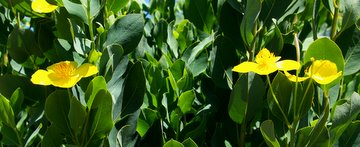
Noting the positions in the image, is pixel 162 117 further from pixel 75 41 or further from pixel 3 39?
pixel 3 39

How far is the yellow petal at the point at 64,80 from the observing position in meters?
1.06

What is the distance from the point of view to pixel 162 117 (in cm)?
Result: 149

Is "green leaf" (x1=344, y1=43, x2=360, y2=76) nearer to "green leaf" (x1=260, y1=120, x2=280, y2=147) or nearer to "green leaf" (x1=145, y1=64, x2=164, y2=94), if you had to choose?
"green leaf" (x1=260, y1=120, x2=280, y2=147)

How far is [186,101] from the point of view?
1.40 m

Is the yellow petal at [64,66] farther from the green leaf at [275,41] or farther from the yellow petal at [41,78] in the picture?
the green leaf at [275,41]

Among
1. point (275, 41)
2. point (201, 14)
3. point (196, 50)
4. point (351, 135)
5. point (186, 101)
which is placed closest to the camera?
point (351, 135)

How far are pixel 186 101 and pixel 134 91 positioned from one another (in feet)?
0.70

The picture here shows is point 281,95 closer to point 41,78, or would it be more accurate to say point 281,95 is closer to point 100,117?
point 100,117

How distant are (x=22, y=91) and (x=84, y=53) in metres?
0.17

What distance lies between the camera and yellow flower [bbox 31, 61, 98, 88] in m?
1.07

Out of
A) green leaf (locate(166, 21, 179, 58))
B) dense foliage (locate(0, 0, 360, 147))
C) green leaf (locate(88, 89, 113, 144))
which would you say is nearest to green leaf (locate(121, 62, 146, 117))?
dense foliage (locate(0, 0, 360, 147))

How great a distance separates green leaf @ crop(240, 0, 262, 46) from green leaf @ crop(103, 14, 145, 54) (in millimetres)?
239

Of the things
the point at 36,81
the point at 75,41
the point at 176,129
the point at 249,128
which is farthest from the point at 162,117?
the point at 36,81

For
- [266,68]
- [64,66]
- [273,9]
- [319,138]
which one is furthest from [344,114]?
[64,66]
